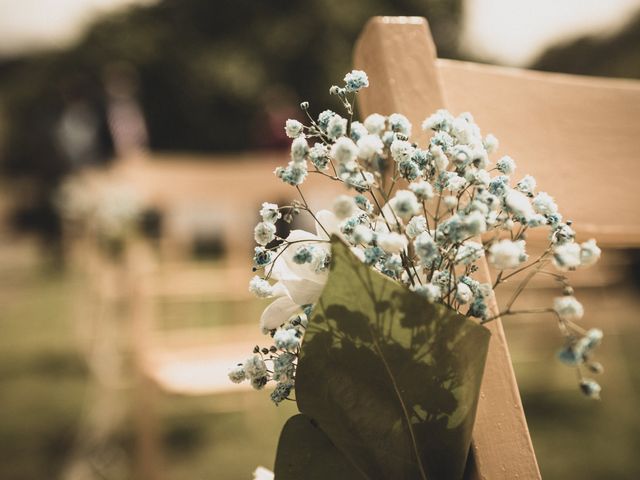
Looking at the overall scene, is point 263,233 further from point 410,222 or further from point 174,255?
point 174,255

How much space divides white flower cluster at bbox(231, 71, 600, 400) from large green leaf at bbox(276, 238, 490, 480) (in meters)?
0.02

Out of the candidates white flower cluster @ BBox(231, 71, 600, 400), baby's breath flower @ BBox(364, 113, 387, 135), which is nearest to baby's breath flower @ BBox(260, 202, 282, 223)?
white flower cluster @ BBox(231, 71, 600, 400)

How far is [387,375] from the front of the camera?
18.0 inches

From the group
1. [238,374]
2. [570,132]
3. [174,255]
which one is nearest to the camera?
[238,374]

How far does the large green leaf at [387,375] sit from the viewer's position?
0.44m

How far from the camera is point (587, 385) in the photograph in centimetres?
41

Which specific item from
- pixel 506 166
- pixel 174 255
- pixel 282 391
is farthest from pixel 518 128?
pixel 174 255

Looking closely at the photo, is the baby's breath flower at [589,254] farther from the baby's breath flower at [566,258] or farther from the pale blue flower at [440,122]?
the pale blue flower at [440,122]

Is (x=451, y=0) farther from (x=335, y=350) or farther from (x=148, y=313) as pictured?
(x=335, y=350)

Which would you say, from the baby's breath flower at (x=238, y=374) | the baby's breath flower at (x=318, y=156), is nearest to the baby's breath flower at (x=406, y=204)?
the baby's breath flower at (x=318, y=156)

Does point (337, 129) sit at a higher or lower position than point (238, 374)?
higher

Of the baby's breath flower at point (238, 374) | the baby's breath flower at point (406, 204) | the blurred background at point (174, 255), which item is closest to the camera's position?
the baby's breath flower at point (406, 204)

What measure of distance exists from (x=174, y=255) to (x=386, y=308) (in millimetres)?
4749

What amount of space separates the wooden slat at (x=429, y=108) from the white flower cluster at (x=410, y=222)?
0.33 feet
